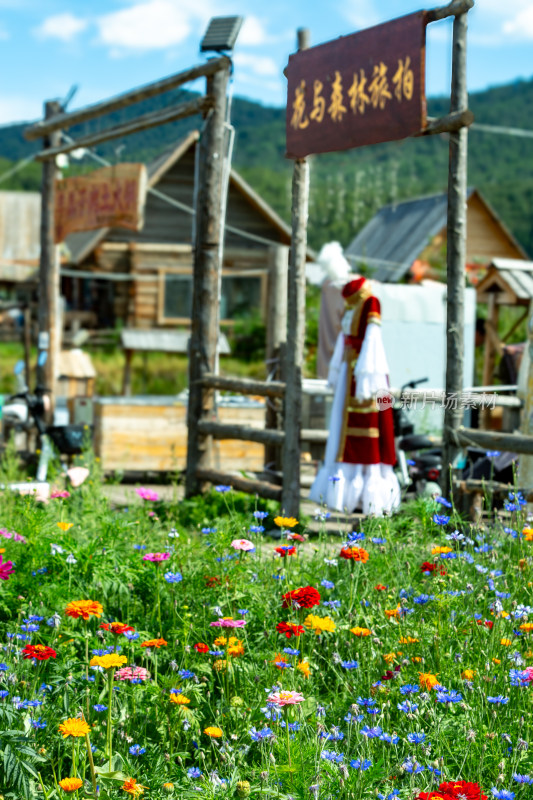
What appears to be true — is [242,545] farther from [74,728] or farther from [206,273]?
[206,273]

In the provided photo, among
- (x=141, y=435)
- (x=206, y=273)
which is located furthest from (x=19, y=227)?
(x=206, y=273)

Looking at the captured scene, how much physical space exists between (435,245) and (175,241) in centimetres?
712

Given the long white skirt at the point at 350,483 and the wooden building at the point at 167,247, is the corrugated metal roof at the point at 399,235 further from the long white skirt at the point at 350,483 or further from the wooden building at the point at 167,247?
the long white skirt at the point at 350,483

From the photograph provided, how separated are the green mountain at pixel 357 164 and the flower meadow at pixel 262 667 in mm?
5119

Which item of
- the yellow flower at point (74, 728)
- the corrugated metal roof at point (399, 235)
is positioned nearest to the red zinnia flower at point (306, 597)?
the yellow flower at point (74, 728)

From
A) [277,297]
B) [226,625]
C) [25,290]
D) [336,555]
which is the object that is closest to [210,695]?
[226,625]

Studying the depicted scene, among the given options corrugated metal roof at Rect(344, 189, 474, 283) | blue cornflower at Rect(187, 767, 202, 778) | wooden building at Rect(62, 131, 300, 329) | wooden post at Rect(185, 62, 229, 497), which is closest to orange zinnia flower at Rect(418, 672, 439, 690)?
blue cornflower at Rect(187, 767, 202, 778)

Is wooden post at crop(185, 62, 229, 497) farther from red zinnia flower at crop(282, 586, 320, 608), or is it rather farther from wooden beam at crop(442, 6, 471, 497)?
red zinnia flower at crop(282, 586, 320, 608)

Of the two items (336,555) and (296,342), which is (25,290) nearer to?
(296,342)

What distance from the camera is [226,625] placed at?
2834 millimetres

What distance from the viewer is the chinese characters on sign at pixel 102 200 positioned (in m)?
8.08

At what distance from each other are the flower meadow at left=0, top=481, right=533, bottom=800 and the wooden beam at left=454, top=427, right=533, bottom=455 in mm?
1342

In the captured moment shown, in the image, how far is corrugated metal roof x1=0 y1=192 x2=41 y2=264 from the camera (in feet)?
96.9

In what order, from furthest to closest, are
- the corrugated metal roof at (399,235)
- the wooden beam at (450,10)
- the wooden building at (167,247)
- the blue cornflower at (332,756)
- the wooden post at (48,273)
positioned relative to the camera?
the corrugated metal roof at (399,235), the wooden building at (167,247), the wooden post at (48,273), the wooden beam at (450,10), the blue cornflower at (332,756)
